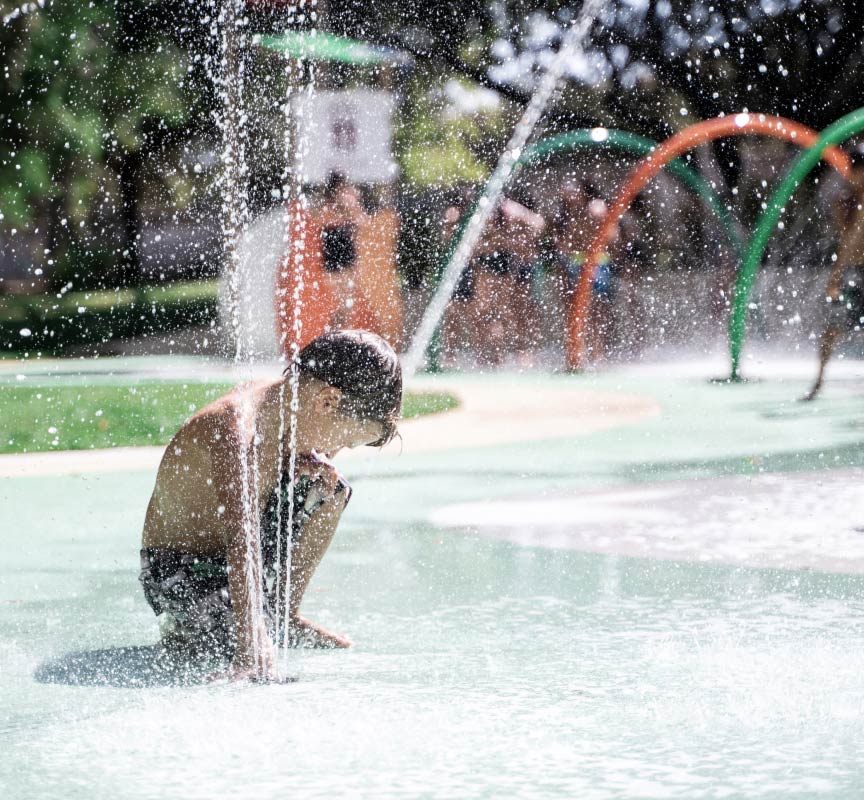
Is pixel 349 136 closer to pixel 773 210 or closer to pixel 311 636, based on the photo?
pixel 773 210

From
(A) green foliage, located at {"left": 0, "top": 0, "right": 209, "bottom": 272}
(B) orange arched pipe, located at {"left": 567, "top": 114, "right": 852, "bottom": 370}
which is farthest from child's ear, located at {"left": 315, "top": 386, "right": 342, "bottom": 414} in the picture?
(A) green foliage, located at {"left": 0, "top": 0, "right": 209, "bottom": 272}

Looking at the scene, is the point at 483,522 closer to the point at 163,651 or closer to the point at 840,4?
the point at 163,651

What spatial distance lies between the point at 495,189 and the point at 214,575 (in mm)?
18147

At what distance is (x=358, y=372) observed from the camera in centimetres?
347

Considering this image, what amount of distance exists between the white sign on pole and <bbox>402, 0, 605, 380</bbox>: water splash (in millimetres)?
2353

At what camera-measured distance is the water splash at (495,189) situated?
1758 centimetres

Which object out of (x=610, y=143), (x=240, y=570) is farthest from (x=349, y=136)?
(x=240, y=570)

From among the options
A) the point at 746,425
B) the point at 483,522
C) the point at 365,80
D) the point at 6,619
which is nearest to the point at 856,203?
the point at 746,425

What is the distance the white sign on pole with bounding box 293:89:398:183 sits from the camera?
1004 inches

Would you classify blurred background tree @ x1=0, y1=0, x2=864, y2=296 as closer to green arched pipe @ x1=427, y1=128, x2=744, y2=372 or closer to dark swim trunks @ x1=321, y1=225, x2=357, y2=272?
dark swim trunks @ x1=321, y1=225, x2=357, y2=272

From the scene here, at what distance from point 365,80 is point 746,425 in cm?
1991

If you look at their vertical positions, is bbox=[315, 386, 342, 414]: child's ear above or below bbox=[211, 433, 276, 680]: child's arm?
above

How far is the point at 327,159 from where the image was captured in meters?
26.5

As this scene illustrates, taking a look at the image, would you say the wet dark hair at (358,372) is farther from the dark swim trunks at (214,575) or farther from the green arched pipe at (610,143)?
the green arched pipe at (610,143)
